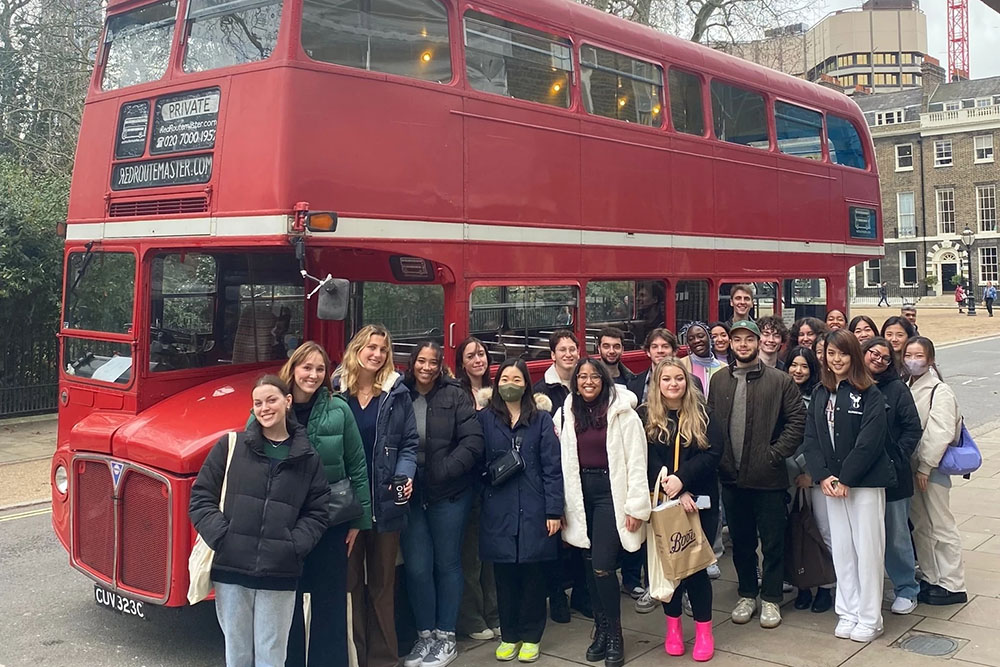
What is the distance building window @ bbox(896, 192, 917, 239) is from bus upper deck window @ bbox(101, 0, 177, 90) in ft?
183

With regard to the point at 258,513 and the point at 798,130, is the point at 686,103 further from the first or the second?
the point at 258,513

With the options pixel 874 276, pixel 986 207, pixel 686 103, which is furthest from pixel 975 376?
pixel 874 276

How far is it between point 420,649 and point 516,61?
410 centimetres

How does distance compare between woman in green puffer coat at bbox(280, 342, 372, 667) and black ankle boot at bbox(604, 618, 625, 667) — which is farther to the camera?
black ankle boot at bbox(604, 618, 625, 667)

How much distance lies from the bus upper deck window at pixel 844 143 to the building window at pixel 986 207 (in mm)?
47108

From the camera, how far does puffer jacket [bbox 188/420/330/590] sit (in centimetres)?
398

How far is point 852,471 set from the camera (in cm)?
504

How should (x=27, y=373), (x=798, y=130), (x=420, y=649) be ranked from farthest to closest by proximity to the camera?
(x=27, y=373) < (x=798, y=130) < (x=420, y=649)

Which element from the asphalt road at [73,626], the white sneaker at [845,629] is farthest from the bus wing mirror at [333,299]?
the white sneaker at [845,629]

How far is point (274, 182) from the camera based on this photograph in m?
5.19

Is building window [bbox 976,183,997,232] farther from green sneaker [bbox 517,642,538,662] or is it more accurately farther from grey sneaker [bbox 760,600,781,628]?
green sneaker [bbox 517,642,538,662]

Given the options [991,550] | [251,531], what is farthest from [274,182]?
[991,550]

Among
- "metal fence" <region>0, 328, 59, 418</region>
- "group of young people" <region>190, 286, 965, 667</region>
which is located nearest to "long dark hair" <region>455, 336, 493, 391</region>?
"group of young people" <region>190, 286, 965, 667</region>

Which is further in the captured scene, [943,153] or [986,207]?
[943,153]
